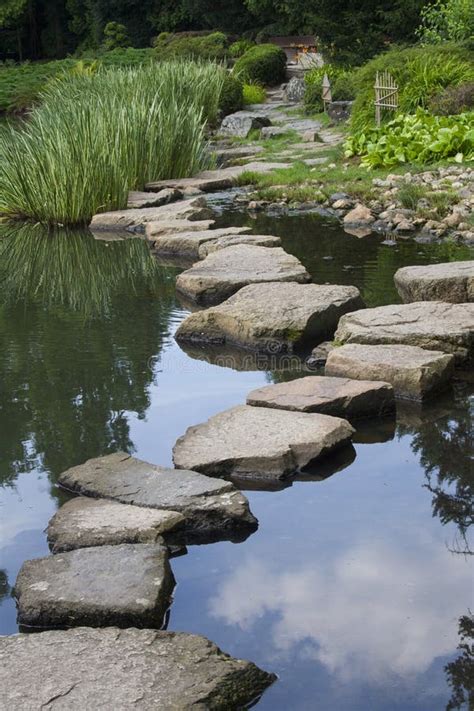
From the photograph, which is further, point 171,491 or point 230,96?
point 230,96

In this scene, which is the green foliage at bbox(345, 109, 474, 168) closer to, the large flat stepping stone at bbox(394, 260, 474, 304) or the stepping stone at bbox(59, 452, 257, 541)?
the large flat stepping stone at bbox(394, 260, 474, 304)

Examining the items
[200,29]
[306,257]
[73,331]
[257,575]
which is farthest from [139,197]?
[200,29]

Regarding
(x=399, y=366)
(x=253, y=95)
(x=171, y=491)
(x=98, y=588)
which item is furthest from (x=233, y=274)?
(x=253, y=95)

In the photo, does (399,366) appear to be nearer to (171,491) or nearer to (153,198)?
(171,491)

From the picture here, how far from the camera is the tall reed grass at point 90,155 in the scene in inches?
356

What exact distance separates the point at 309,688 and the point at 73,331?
3.54m

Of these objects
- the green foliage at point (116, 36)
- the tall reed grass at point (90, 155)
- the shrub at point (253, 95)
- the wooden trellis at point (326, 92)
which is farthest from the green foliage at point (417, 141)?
the green foliage at point (116, 36)

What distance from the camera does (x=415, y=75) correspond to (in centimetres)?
1255

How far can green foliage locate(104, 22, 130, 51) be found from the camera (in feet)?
106

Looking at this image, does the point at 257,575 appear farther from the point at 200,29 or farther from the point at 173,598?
the point at 200,29

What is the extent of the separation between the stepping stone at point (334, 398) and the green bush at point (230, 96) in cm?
1386

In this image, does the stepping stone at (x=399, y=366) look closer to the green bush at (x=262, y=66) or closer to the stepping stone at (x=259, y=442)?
the stepping stone at (x=259, y=442)

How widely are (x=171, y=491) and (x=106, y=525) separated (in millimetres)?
298

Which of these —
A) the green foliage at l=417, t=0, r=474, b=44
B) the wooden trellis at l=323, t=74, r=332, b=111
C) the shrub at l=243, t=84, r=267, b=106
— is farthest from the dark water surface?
the shrub at l=243, t=84, r=267, b=106
